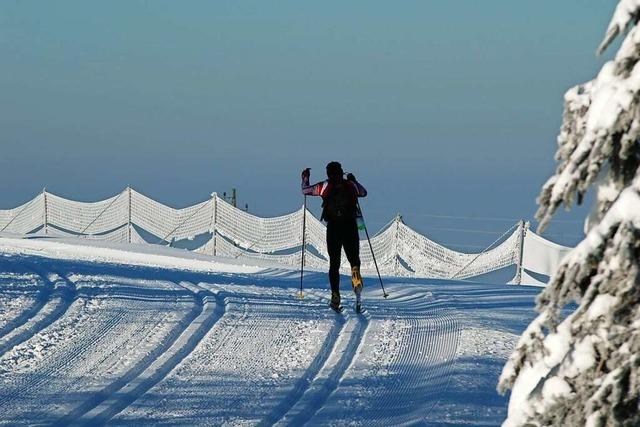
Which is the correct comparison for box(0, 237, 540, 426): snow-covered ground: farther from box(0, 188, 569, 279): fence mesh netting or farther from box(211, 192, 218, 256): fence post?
box(211, 192, 218, 256): fence post

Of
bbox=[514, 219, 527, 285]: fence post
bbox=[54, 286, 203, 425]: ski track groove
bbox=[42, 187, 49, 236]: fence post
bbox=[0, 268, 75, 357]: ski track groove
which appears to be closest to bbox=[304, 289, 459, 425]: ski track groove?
bbox=[54, 286, 203, 425]: ski track groove

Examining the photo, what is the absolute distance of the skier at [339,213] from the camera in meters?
12.8

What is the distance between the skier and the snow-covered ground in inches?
20.0

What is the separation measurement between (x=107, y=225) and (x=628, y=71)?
28.8m

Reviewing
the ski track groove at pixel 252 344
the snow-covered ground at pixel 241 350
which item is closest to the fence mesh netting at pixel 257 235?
the snow-covered ground at pixel 241 350

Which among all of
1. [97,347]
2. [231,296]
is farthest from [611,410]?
[231,296]

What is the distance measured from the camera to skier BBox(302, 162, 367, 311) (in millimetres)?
12820

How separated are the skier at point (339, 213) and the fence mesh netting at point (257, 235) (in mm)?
4809

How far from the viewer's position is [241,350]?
1062cm

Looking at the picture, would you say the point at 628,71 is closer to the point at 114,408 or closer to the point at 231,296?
the point at 114,408

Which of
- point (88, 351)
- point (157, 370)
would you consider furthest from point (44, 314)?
point (157, 370)

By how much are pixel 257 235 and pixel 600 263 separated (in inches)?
919

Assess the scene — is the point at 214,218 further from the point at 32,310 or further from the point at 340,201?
the point at 340,201

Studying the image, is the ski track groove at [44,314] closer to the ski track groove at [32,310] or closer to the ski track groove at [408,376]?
the ski track groove at [32,310]
